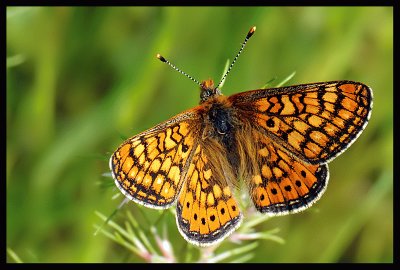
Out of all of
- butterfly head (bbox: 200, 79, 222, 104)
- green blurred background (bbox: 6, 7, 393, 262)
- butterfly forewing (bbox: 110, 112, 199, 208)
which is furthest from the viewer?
green blurred background (bbox: 6, 7, 393, 262)

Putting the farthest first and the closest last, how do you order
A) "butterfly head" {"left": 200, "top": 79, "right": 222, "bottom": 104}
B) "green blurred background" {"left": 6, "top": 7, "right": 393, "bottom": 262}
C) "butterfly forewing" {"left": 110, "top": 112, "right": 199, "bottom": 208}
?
"green blurred background" {"left": 6, "top": 7, "right": 393, "bottom": 262} < "butterfly head" {"left": 200, "top": 79, "right": 222, "bottom": 104} < "butterfly forewing" {"left": 110, "top": 112, "right": 199, "bottom": 208}

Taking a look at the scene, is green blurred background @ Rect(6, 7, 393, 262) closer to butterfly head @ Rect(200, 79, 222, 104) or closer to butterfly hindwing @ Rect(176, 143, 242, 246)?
butterfly head @ Rect(200, 79, 222, 104)

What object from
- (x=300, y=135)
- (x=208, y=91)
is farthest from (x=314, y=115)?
(x=208, y=91)

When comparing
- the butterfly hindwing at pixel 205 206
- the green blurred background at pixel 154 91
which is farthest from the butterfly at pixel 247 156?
the green blurred background at pixel 154 91

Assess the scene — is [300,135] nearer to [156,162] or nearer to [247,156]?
[247,156]

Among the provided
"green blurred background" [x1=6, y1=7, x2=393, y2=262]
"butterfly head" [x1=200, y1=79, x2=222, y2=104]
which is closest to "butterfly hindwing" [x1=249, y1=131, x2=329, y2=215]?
"butterfly head" [x1=200, y1=79, x2=222, y2=104]

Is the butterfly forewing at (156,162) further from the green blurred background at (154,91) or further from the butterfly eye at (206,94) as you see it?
the green blurred background at (154,91)

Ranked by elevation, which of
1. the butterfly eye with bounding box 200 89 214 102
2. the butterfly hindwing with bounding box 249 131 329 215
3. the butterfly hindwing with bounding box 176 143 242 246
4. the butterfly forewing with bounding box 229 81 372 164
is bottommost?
the butterfly hindwing with bounding box 176 143 242 246
